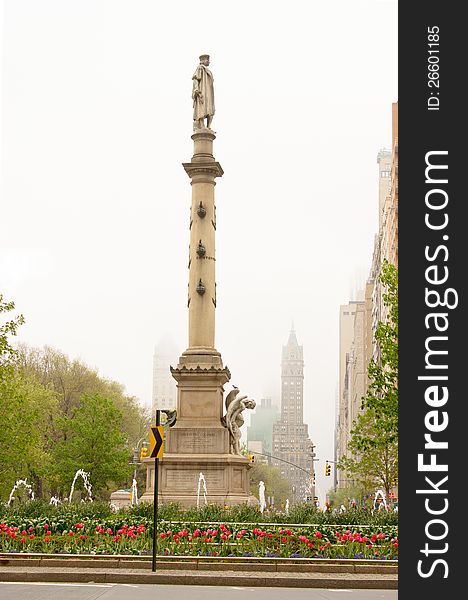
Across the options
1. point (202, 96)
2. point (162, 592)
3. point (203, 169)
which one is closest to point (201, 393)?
point (203, 169)

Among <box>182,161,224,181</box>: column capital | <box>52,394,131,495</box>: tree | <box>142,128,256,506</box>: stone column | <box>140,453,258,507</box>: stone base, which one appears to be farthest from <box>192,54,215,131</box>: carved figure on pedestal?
<box>52,394,131,495</box>: tree

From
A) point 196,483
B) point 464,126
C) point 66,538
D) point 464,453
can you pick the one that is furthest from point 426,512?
point 196,483

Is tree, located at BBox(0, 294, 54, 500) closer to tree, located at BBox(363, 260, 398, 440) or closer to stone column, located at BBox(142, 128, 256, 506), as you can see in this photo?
stone column, located at BBox(142, 128, 256, 506)

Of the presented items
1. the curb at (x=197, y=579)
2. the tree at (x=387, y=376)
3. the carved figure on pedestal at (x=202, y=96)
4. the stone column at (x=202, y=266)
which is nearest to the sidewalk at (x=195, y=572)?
the curb at (x=197, y=579)

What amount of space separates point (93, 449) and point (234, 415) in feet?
98.9

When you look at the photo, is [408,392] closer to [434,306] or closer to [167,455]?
[434,306]

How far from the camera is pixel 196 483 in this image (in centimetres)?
3262

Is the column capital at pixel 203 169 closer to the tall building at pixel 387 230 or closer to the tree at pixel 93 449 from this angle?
the tall building at pixel 387 230

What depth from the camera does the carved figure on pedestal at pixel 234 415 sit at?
33.8m

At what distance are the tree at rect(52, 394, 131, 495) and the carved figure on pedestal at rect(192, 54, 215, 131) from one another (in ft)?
97.7

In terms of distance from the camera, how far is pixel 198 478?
32.7 metres

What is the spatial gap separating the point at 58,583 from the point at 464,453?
13.1m

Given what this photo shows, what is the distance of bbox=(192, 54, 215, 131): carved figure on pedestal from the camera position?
122 feet

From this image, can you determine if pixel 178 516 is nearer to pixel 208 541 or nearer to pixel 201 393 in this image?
pixel 208 541
